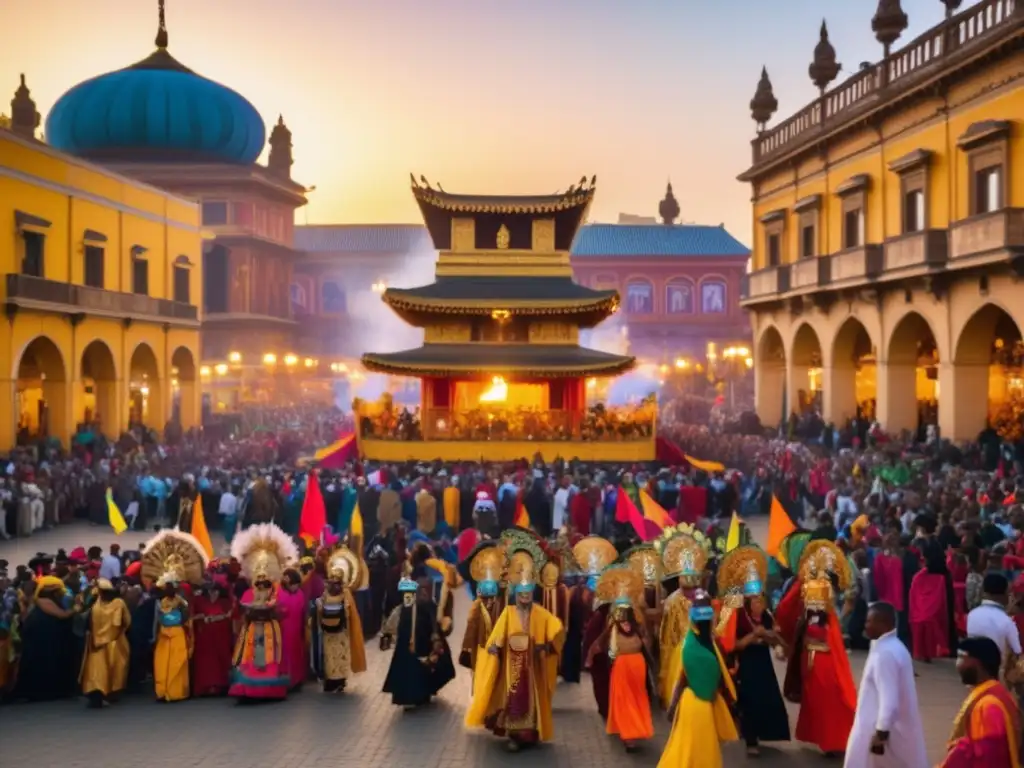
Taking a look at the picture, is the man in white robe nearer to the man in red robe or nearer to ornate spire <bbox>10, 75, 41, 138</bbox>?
the man in red robe

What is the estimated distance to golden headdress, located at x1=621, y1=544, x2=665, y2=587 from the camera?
1208 centimetres

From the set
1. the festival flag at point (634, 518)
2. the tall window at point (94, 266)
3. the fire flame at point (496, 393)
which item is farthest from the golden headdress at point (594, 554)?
the tall window at point (94, 266)

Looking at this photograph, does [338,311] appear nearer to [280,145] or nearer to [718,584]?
[280,145]

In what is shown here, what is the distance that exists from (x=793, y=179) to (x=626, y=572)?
1253 inches

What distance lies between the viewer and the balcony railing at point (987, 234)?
2506 cm

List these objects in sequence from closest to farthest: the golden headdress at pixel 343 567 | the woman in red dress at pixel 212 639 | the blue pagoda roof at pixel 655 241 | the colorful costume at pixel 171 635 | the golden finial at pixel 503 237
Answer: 1. the colorful costume at pixel 171 635
2. the woman in red dress at pixel 212 639
3. the golden headdress at pixel 343 567
4. the golden finial at pixel 503 237
5. the blue pagoda roof at pixel 655 241

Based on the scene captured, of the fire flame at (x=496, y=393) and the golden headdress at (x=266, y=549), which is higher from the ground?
the fire flame at (x=496, y=393)

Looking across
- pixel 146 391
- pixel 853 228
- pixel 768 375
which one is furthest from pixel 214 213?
pixel 853 228

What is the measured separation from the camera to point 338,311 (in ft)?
238

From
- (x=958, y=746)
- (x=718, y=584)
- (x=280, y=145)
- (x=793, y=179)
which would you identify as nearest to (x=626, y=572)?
(x=718, y=584)

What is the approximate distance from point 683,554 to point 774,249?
32763mm

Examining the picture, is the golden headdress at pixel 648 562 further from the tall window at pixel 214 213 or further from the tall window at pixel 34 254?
the tall window at pixel 214 213

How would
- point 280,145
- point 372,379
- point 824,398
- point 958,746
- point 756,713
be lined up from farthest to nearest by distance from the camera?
point 372,379, point 280,145, point 824,398, point 756,713, point 958,746

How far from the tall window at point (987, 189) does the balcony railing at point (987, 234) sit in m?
0.60
